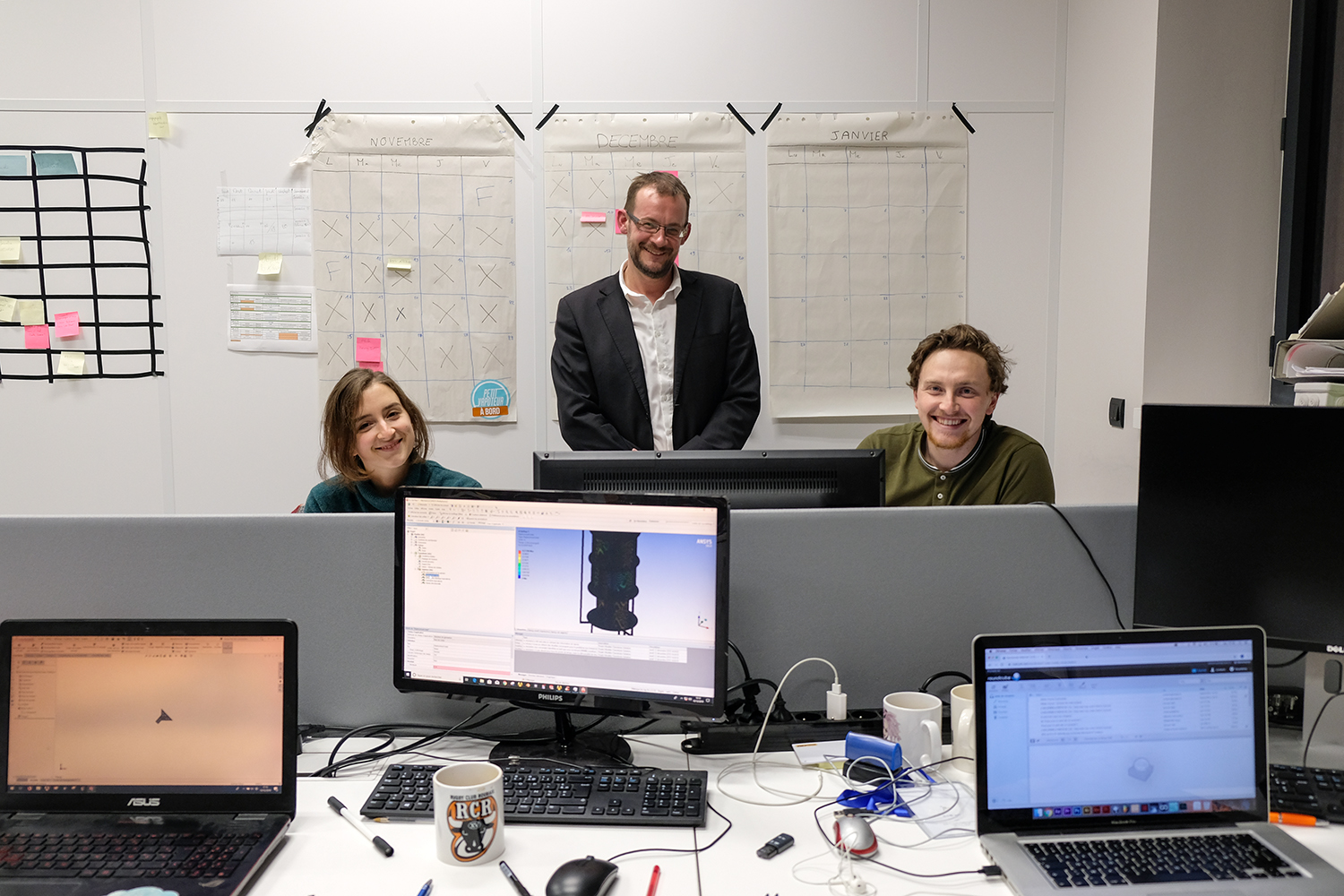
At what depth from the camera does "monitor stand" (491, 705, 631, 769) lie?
1329mm

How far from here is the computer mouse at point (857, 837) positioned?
109 cm

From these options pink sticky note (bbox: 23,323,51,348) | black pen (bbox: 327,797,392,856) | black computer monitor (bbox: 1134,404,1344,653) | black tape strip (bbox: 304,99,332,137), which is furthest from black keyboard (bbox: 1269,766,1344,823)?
pink sticky note (bbox: 23,323,51,348)

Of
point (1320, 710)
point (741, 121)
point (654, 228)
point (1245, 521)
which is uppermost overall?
point (741, 121)

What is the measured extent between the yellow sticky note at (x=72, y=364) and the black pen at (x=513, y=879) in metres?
2.92

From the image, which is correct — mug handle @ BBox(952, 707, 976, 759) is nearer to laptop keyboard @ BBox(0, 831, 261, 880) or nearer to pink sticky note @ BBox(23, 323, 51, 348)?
laptop keyboard @ BBox(0, 831, 261, 880)

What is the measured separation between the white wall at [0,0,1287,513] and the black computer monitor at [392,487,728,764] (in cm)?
197

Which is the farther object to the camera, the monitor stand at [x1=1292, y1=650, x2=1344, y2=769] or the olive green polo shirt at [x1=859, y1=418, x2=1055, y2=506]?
the olive green polo shirt at [x1=859, y1=418, x2=1055, y2=506]

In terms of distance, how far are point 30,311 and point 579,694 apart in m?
2.91

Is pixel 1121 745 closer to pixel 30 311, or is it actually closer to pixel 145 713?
pixel 145 713

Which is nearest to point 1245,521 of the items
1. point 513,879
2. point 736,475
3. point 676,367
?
point 736,475

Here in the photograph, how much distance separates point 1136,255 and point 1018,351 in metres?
0.61

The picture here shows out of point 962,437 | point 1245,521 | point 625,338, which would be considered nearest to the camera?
point 1245,521

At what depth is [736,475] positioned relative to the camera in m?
1.49

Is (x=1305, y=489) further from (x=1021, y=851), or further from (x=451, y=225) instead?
(x=451, y=225)
